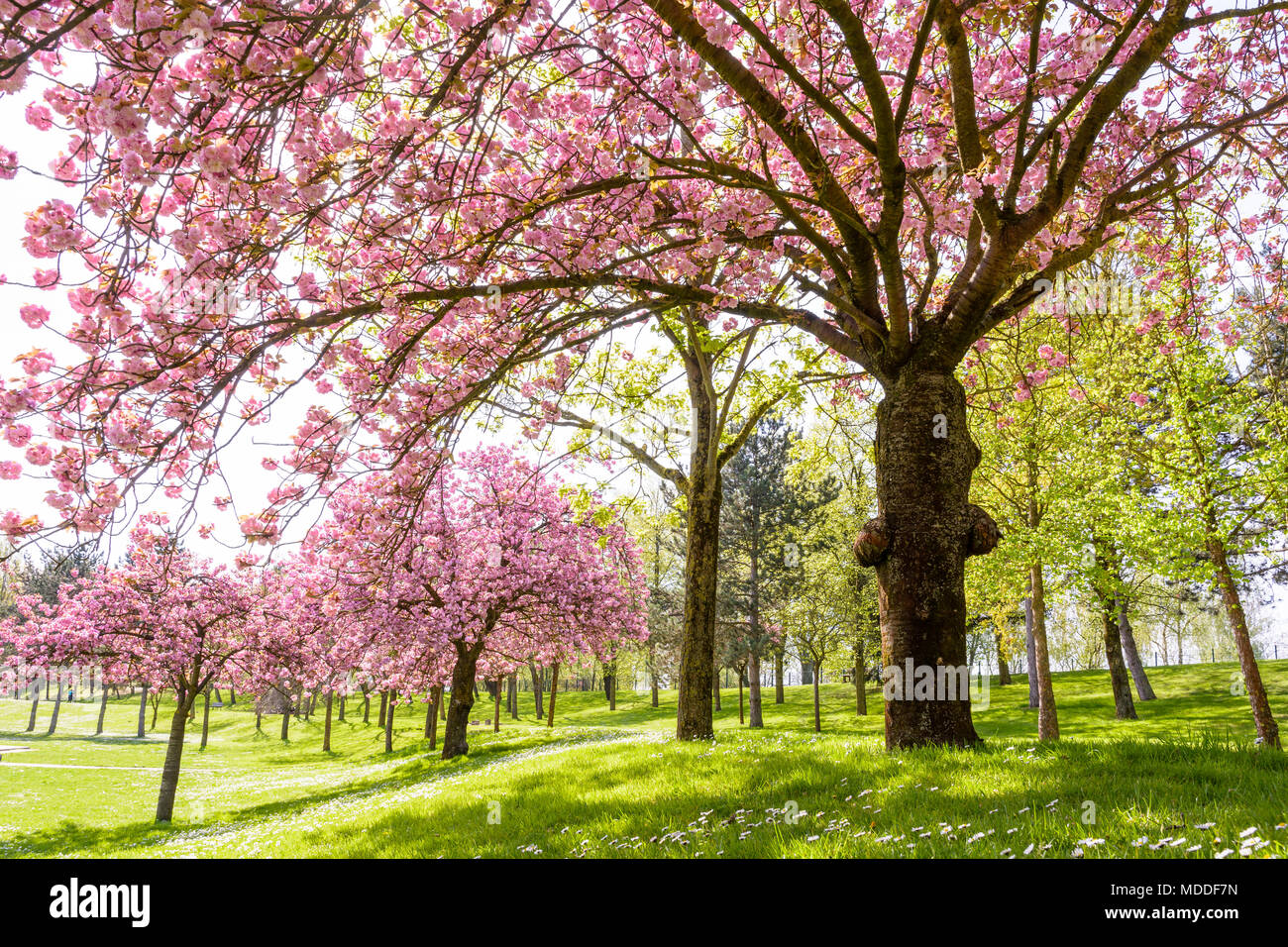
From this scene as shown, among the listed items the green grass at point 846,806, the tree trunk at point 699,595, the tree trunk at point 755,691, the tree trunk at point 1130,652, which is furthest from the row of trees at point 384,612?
the tree trunk at point 1130,652

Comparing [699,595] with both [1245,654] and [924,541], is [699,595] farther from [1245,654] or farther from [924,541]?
[1245,654]

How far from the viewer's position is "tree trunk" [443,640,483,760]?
797 inches

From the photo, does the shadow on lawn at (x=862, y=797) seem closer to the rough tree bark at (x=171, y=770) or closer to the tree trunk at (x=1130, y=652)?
the rough tree bark at (x=171, y=770)

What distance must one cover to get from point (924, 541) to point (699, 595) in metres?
5.82

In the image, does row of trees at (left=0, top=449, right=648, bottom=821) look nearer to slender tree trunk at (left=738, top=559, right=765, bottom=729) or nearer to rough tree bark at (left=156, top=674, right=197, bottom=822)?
rough tree bark at (left=156, top=674, right=197, bottom=822)

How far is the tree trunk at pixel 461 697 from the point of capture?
66.4ft

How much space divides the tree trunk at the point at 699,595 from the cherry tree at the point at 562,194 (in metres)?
4.32

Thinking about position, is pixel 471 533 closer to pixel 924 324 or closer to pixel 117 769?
pixel 924 324

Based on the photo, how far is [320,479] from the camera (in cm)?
585

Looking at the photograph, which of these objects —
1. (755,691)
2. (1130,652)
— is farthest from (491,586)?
(1130,652)

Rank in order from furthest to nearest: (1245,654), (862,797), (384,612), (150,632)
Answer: (150,632), (384,612), (1245,654), (862,797)

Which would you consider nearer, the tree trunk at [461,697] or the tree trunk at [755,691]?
the tree trunk at [461,697]

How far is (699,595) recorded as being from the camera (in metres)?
11.6
